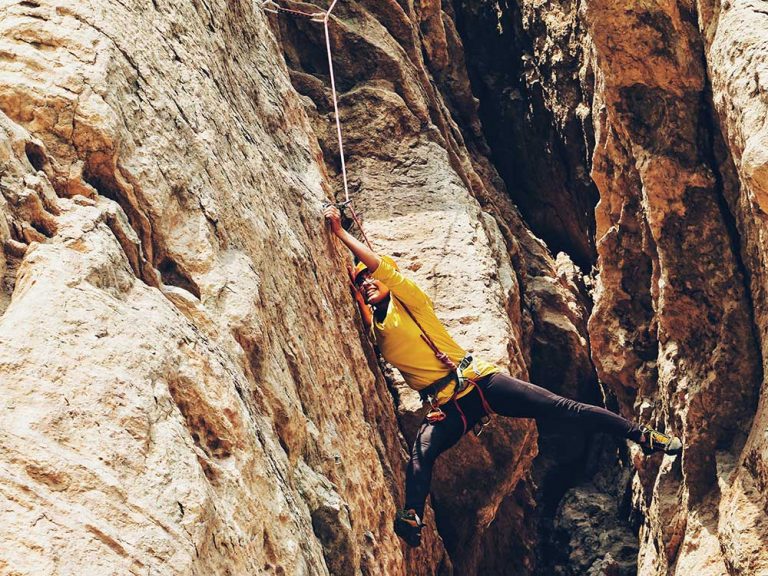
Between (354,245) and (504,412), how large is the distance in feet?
6.28

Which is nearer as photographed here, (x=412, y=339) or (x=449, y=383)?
(x=449, y=383)

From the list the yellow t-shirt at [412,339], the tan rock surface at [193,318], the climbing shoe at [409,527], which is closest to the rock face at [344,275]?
the tan rock surface at [193,318]

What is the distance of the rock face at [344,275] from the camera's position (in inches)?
180

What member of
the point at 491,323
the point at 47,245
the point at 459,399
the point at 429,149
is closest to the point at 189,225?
the point at 47,245

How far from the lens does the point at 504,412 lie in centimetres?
864

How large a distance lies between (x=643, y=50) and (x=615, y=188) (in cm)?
165

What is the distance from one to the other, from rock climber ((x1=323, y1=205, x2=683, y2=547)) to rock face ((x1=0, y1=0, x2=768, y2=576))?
34cm

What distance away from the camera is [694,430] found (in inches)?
361

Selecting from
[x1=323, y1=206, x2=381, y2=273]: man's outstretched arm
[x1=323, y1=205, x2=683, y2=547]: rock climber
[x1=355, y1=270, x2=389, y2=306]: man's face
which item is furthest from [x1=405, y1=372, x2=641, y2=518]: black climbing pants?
[x1=323, y1=206, x2=381, y2=273]: man's outstretched arm

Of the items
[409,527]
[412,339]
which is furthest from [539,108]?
[409,527]

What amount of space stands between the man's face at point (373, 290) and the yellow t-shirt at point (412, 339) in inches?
1.9

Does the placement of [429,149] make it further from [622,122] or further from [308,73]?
[622,122]

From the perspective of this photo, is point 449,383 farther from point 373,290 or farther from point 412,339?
point 373,290

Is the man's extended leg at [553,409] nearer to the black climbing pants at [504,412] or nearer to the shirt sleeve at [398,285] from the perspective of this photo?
the black climbing pants at [504,412]
